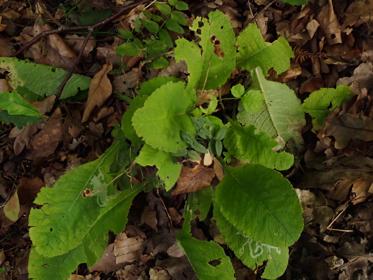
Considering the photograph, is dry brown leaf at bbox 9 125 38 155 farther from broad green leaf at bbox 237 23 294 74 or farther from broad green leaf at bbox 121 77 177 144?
broad green leaf at bbox 237 23 294 74

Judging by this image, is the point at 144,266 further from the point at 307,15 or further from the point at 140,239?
the point at 307,15

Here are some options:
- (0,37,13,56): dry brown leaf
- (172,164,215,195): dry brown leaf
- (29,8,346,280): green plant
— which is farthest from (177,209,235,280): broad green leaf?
(0,37,13,56): dry brown leaf

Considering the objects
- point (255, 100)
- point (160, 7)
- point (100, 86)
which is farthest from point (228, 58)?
point (100, 86)

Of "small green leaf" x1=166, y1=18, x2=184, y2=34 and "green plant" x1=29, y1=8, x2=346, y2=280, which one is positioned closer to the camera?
"green plant" x1=29, y1=8, x2=346, y2=280

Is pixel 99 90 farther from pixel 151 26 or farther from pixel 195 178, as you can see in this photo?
pixel 195 178

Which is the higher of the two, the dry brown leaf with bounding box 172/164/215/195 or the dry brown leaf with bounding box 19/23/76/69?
the dry brown leaf with bounding box 19/23/76/69
